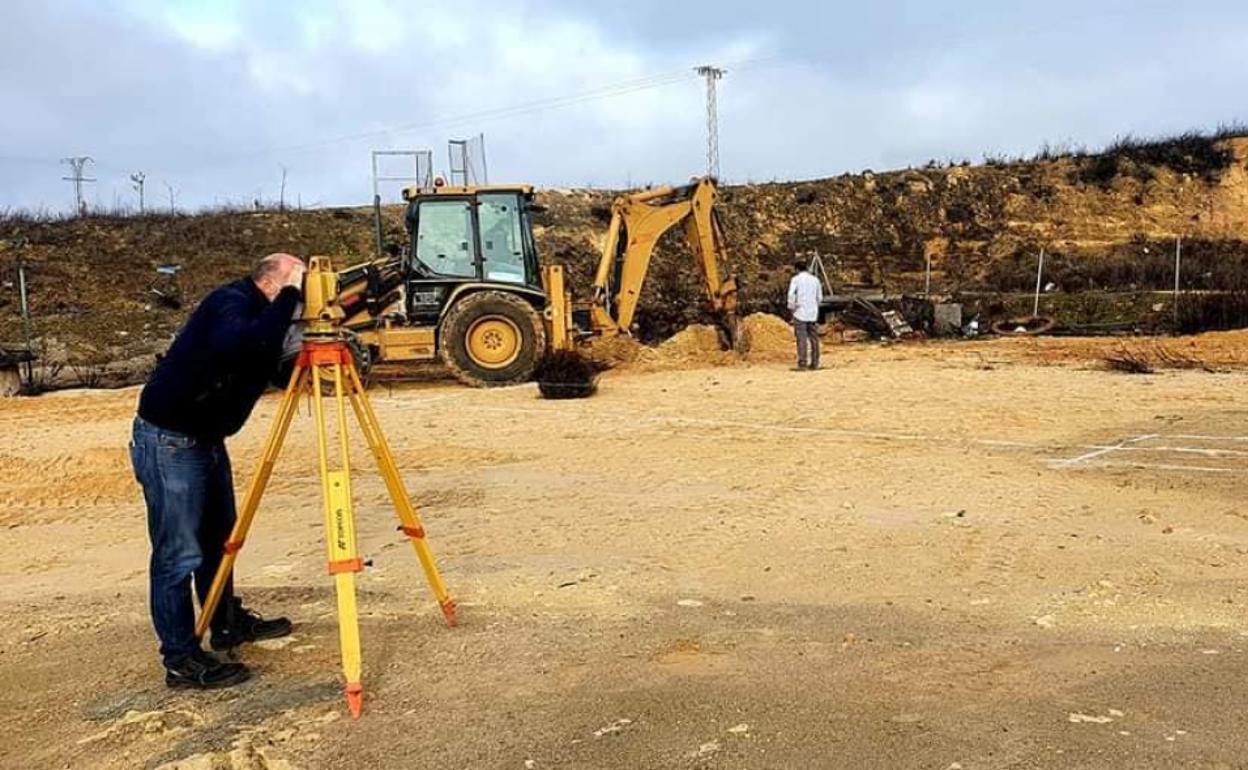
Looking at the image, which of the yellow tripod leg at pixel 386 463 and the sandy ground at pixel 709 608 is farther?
the yellow tripod leg at pixel 386 463

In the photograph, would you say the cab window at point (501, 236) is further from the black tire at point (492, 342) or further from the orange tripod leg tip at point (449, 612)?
the orange tripod leg tip at point (449, 612)

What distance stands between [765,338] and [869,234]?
15185 mm

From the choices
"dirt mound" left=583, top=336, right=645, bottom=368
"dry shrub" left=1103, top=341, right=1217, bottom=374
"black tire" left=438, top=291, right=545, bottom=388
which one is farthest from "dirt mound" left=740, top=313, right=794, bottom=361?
"dry shrub" left=1103, top=341, right=1217, bottom=374

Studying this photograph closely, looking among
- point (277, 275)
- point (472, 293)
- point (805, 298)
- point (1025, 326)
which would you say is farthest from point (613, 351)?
point (277, 275)

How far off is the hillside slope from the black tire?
8488mm

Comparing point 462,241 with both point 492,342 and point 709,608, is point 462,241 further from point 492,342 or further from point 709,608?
point 709,608

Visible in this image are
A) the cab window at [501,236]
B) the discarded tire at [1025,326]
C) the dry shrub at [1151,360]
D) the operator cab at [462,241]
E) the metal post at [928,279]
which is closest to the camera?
the dry shrub at [1151,360]

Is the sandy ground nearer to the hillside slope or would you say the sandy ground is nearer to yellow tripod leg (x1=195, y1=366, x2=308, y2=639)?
yellow tripod leg (x1=195, y1=366, x2=308, y2=639)

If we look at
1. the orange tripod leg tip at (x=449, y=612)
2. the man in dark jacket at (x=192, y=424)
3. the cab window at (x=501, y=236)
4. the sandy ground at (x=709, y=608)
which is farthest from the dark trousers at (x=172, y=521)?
the cab window at (x=501, y=236)

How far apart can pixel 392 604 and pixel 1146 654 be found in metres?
3.64

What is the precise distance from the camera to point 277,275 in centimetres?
457

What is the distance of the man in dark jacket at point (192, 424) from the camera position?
4426 millimetres

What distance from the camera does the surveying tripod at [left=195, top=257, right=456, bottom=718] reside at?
4.21 metres

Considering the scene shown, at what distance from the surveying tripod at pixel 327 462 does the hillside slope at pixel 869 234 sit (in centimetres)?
2037
